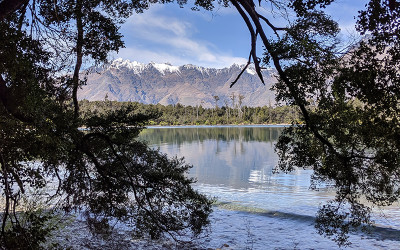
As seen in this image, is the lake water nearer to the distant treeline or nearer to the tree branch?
the tree branch

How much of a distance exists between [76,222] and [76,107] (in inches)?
175

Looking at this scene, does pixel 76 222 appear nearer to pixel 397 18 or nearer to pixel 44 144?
pixel 44 144

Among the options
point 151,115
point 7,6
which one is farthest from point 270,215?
point 7,6

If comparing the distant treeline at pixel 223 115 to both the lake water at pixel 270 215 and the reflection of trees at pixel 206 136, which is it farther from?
the lake water at pixel 270 215

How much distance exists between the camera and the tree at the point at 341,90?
2682 mm

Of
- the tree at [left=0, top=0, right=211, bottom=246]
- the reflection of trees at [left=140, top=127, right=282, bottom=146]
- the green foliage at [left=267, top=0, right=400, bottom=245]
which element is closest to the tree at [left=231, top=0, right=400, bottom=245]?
the green foliage at [left=267, top=0, right=400, bottom=245]

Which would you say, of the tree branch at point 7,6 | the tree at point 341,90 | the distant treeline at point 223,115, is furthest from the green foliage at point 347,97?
the distant treeline at point 223,115

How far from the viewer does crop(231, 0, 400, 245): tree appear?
106 inches

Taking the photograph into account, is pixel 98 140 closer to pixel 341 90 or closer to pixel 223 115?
pixel 341 90

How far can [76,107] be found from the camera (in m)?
4.55

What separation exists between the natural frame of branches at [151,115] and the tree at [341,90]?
0.04 ft

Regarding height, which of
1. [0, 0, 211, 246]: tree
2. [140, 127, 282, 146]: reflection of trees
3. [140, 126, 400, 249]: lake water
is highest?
[0, 0, 211, 246]: tree

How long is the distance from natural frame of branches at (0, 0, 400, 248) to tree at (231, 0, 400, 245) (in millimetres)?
12

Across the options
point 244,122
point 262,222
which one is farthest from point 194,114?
point 262,222
